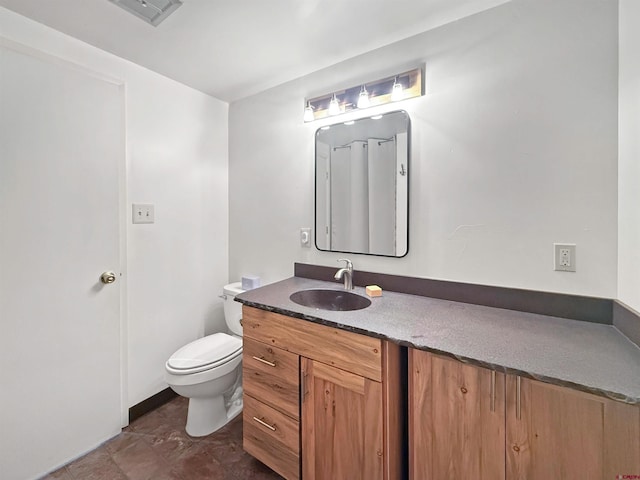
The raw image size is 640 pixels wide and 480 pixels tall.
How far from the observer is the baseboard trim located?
1.78 meters

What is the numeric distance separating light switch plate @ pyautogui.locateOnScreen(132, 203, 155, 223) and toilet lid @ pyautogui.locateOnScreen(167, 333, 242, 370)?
2.79ft

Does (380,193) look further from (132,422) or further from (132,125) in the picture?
(132,422)

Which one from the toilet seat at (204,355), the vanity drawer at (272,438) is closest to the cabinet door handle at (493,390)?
the vanity drawer at (272,438)

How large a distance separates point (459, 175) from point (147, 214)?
1855 mm

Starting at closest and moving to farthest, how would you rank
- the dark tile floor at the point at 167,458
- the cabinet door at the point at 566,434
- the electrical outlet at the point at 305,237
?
the cabinet door at the point at 566,434 < the dark tile floor at the point at 167,458 < the electrical outlet at the point at 305,237

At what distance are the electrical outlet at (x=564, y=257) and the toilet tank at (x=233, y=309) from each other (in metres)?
1.78

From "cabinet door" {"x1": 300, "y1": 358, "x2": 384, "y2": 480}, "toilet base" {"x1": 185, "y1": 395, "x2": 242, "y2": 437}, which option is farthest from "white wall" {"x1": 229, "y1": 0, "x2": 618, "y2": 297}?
"toilet base" {"x1": 185, "y1": 395, "x2": 242, "y2": 437}

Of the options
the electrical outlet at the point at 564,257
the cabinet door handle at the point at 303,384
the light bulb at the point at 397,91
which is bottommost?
the cabinet door handle at the point at 303,384

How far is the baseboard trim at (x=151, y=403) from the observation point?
178 centimetres

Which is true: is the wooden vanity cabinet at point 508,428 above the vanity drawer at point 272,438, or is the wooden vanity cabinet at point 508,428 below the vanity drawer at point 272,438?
above

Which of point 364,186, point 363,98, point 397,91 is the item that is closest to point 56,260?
point 364,186

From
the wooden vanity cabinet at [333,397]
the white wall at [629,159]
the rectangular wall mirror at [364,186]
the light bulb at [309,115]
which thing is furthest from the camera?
the light bulb at [309,115]

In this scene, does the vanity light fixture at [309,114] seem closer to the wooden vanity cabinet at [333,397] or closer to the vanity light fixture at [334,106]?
the vanity light fixture at [334,106]

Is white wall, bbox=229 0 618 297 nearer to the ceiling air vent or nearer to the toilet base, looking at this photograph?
the ceiling air vent
